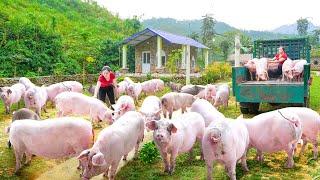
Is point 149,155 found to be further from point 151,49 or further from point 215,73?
point 151,49

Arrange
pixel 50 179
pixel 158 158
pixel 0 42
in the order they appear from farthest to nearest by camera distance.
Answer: pixel 0 42, pixel 158 158, pixel 50 179

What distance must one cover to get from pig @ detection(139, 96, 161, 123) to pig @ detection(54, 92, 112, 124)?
128 centimetres

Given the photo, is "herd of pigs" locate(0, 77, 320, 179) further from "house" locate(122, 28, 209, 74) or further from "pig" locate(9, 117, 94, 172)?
"house" locate(122, 28, 209, 74)

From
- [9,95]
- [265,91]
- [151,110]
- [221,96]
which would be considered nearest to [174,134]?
[151,110]

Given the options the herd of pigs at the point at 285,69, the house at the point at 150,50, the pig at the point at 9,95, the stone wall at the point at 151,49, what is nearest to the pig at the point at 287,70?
the herd of pigs at the point at 285,69

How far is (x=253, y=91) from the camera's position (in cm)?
1107

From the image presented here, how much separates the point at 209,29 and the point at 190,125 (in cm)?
7753

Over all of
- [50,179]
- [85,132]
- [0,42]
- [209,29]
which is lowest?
[50,179]

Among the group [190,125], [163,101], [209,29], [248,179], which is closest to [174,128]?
[190,125]

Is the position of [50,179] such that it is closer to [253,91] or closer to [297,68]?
[253,91]

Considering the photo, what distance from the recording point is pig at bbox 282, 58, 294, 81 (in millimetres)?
11758

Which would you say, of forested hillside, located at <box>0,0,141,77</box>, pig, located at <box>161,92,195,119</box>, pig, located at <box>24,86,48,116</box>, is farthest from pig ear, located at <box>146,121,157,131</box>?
forested hillside, located at <box>0,0,141,77</box>

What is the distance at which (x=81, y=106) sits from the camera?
1056 centimetres

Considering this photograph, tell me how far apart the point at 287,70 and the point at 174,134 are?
21.0 feet
